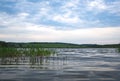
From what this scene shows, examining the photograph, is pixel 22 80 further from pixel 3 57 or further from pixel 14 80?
pixel 3 57

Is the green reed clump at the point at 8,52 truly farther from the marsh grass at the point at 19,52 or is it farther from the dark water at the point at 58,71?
the dark water at the point at 58,71

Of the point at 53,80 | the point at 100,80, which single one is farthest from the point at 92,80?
the point at 53,80

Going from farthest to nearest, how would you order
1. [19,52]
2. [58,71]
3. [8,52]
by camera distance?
1. [19,52]
2. [8,52]
3. [58,71]

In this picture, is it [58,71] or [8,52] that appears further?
[8,52]

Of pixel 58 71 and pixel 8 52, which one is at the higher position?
pixel 8 52

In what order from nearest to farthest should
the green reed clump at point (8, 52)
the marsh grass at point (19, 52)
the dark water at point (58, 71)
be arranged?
the dark water at point (58, 71), the green reed clump at point (8, 52), the marsh grass at point (19, 52)

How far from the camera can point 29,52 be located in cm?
3891

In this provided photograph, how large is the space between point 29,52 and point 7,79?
22.3 m

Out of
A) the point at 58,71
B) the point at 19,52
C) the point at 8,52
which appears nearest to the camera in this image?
the point at 58,71

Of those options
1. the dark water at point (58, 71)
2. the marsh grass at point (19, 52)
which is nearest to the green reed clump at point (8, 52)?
the marsh grass at point (19, 52)

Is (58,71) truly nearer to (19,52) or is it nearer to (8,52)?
(8,52)

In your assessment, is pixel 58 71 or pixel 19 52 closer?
pixel 58 71

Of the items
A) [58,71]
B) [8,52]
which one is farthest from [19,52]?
[58,71]

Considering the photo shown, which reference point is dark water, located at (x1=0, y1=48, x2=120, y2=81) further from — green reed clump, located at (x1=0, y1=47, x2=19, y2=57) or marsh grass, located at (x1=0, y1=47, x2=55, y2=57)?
marsh grass, located at (x1=0, y1=47, x2=55, y2=57)
